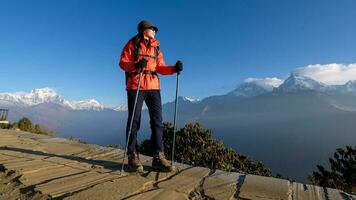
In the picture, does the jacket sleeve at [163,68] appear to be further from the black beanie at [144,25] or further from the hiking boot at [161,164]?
the hiking boot at [161,164]

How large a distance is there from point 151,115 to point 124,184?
1379 mm

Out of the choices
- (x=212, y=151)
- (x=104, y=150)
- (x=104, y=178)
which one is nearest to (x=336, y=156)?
(x=212, y=151)

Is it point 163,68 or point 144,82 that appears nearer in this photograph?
point 144,82

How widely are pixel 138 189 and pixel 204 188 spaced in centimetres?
77

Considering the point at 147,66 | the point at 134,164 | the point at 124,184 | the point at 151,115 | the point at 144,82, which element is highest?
the point at 147,66

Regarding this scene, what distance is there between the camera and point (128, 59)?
189 inches

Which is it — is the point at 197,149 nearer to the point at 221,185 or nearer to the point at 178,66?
the point at 178,66

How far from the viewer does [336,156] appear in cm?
2122

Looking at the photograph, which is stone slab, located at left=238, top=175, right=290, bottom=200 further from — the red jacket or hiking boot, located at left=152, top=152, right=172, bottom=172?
the red jacket

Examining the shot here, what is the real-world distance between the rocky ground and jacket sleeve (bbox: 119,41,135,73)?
150 centimetres

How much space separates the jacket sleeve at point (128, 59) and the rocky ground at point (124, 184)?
150cm

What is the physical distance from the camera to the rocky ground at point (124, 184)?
3459 millimetres

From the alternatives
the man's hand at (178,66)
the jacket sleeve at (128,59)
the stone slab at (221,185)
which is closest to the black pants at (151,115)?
the jacket sleeve at (128,59)

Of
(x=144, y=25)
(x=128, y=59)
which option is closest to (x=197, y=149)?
(x=128, y=59)
